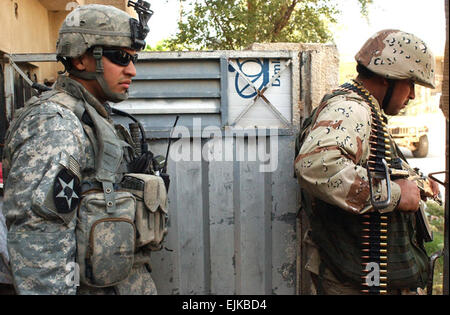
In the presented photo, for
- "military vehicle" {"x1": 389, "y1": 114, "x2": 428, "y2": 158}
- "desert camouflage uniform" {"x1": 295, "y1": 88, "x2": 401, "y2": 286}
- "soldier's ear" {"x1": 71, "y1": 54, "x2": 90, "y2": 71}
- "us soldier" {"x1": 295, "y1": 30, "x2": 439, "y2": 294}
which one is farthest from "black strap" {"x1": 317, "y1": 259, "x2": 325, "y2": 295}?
"military vehicle" {"x1": 389, "y1": 114, "x2": 428, "y2": 158}

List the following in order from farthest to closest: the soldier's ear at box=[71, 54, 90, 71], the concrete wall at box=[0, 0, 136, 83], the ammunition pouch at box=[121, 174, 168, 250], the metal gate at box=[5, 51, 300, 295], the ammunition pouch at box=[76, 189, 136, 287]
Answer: the concrete wall at box=[0, 0, 136, 83] < the metal gate at box=[5, 51, 300, 295] < the soldier's ear at box=[71, 54, 90, 71] < the ammunition pouch at box=[121, 174, 168, 250] < the ammunition pouch at box=[76, 189, 136, 287]

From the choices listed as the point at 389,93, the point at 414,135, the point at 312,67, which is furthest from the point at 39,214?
the point at 414,135

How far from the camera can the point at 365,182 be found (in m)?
2.00

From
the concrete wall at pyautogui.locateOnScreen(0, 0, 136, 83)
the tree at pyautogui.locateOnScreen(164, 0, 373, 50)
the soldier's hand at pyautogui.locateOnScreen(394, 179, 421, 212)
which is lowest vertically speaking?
the soldier's hand at pyautogui.locateOnScreen(394, 179, 421, 212)

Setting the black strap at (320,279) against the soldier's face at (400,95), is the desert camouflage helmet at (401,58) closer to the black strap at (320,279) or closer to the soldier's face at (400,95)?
the soldier's face at (400,95)

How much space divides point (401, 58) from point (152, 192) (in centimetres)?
144

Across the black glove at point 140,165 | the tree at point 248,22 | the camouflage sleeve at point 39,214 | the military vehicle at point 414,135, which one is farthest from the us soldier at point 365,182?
the military vehicle at point 414,135

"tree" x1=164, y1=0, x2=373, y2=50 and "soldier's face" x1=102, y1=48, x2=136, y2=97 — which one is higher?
"tree" x1=164, y1=0, x2=373, y2=50

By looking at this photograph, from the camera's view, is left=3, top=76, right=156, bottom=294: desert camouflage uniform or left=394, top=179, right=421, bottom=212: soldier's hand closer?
left=3, top=76, right=156, bottom=294: desert camouflage uniform

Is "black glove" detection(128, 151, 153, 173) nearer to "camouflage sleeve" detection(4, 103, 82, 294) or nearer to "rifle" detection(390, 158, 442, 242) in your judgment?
"camouflage sleeve" detection(4, 103, 82, 294)

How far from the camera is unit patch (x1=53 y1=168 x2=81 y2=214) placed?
1.63m

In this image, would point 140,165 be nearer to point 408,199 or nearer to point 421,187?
point 408,199

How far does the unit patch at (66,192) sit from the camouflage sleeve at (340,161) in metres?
1.04

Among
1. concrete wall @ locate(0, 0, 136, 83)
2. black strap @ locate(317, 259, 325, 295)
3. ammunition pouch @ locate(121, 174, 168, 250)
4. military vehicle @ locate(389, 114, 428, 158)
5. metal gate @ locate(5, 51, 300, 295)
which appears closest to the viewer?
ammunition pouch @ locate(121, 174, 168, 250)
